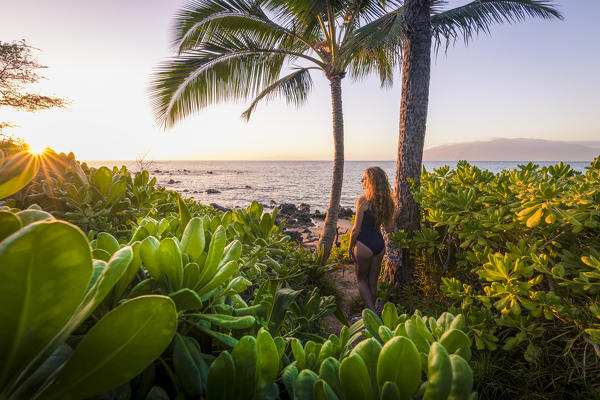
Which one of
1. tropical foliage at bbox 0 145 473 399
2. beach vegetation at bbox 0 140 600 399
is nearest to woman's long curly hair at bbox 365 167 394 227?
beach vegetation at bbox 0 140 600 399

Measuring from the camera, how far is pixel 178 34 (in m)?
5.39

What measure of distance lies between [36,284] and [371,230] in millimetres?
3987

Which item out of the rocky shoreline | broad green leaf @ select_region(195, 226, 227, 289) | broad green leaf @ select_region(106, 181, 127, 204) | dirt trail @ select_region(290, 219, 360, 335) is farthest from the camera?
the rocky shoreline

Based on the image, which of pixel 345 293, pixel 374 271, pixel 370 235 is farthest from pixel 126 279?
pixel 345 293

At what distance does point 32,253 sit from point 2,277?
0.11 feet

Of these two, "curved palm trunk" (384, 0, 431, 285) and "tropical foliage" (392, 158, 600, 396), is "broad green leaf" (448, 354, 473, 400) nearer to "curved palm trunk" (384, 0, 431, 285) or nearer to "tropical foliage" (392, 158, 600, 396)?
"tropical foliage" (392, 158, 600, 396)

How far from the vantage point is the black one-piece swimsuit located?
13.0 ft

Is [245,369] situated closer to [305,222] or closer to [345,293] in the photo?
[345,293]

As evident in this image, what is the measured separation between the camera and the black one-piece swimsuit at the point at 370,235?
3.97 metres

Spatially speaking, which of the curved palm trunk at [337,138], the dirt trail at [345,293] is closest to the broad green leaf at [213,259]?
the dirt trail at [345,293]

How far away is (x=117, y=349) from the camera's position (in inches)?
12.9

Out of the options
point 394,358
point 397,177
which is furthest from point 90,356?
point 397,177

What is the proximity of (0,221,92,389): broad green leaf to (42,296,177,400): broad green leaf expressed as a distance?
0.14ft

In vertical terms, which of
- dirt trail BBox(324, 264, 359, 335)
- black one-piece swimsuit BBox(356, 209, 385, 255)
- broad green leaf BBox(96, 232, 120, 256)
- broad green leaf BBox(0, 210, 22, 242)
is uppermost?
broad green leaf BBox(0, 210, 22, 242)
